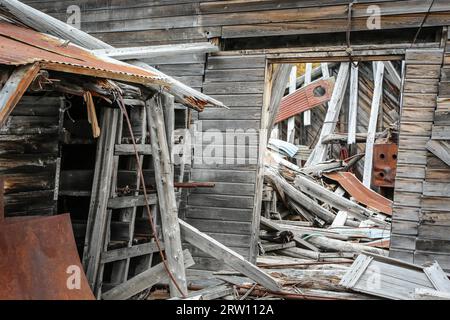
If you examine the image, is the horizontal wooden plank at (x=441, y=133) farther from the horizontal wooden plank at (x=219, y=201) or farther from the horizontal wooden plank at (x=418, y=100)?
the horizontal wooden plank at (x=219, y=201)

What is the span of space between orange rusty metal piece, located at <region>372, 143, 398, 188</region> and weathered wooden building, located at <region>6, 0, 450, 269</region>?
6.82 meters

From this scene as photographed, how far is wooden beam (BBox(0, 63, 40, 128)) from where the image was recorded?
11.3ft

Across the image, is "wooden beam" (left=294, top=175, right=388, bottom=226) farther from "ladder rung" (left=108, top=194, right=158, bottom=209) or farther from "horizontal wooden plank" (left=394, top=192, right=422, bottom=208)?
"ladder rung" (left=108, top=194, right=158, bottom=209)

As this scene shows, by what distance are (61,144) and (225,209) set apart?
265cm

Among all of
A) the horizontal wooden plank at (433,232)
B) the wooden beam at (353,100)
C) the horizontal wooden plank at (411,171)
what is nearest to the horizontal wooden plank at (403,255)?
the horizontal wooden plank at (433,232)

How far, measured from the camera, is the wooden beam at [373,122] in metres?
14.2

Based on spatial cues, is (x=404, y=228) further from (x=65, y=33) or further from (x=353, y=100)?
(x=353, y=100)

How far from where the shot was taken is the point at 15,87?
353 centimetres

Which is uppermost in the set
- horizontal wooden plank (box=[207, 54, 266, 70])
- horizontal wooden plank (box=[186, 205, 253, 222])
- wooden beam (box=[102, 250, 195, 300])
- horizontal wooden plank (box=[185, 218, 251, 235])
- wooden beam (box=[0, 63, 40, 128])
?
horizontal wooden plank (box=[207, 54, 266, 70])

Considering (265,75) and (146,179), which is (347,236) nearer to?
(265,75)

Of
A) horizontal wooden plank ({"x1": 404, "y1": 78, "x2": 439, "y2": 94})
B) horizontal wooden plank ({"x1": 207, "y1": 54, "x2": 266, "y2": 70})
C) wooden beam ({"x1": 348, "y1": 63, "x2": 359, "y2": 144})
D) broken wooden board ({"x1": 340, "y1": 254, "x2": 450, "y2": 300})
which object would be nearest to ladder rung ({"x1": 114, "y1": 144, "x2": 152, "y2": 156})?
horizontal wooden plank ({"x1": 207, "y1": 54, "x2": 266, "y2": 70})

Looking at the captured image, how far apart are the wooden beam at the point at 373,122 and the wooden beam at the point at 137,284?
958cm

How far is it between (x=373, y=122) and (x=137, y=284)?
35.3ft

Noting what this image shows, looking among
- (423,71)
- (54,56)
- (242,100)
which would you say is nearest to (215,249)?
(242,100)
